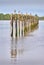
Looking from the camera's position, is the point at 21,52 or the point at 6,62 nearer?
the point at 6,62

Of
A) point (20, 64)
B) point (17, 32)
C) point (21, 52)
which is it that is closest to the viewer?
point (20, 64)

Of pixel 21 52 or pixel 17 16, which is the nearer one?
pixel 21 52

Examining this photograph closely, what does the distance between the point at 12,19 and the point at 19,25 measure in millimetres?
329

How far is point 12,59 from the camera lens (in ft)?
16.4

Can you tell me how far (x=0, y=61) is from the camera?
4797 mm

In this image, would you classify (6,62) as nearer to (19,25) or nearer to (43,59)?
(43,59)

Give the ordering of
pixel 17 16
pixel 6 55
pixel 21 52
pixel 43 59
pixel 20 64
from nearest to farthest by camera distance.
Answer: pixel 20 64, pixel 43 59, pixel 6 55, pixel 21 52, pixel 17 16

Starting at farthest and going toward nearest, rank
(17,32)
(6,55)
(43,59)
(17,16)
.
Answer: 1. (17,16)
2. (17,32)
3. (6,55)
4. (43,59)

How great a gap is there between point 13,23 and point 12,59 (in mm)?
4581

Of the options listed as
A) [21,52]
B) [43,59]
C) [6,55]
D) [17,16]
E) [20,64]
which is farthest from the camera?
[17,16]

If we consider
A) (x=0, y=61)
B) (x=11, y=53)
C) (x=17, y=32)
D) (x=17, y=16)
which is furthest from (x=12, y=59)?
(x=17, y=16)

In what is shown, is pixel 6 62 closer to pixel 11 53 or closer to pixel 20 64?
pixel 20 64

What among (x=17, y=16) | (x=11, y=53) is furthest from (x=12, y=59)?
(x=17, y=16)

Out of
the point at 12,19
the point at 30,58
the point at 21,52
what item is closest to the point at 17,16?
the point at 12,19
